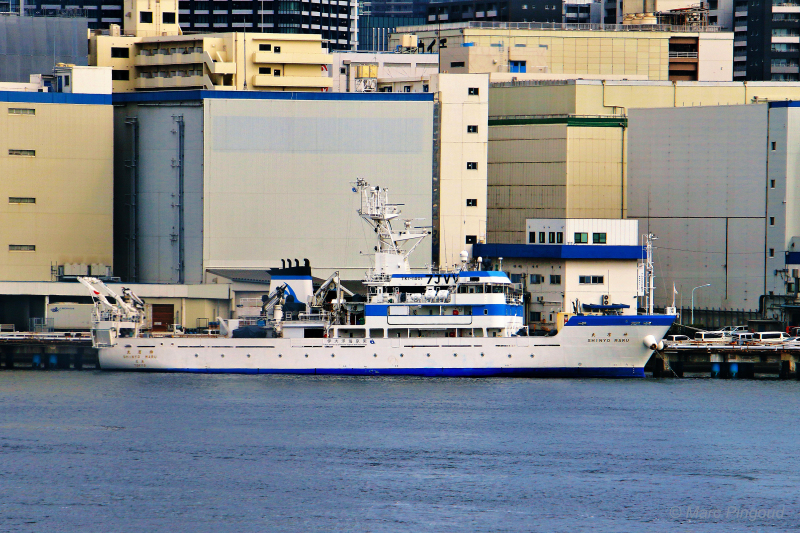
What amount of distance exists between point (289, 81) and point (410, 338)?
36.5 m

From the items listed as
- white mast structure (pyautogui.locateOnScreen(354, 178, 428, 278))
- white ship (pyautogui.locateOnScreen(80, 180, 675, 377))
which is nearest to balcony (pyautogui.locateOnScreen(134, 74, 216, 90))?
white mast structure (pyautogui.locateOnScreen(354, 178, 428, 278))

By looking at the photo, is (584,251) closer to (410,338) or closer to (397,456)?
(410,338)

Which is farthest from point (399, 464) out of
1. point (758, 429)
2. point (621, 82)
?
point (621, 82)

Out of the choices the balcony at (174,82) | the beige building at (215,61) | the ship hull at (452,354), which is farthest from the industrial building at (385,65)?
the ship hull at (452,354)

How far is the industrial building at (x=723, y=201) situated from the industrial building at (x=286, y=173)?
16.5m

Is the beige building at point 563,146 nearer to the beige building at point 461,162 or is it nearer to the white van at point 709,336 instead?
the beige building at point 461,162

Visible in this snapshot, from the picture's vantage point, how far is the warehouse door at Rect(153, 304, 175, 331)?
2938 inches

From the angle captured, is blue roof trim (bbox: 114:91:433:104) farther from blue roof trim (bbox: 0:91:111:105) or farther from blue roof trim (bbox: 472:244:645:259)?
blue roof trim (bbox: 472:244:645:259)

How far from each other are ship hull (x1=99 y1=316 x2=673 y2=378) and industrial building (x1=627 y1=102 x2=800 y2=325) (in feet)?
66.7

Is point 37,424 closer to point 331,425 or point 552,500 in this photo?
point 331,425

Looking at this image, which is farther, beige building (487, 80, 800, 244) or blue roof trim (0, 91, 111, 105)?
beige building (487, 80, 800, 244)

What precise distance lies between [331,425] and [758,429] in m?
15.8

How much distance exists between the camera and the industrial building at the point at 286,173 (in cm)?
7681

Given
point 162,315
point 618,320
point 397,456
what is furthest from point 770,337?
point 162,315
